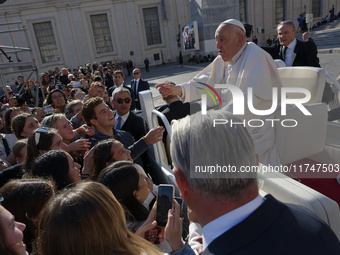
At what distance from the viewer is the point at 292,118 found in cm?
226

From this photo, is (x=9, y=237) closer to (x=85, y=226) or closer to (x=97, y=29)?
(x=85, y=226)

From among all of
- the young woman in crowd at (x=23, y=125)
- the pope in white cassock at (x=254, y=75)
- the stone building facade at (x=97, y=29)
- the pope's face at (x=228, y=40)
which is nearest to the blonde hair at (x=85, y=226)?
the pope in white cassock at (x=254, y=75)

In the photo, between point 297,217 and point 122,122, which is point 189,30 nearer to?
point 122,122

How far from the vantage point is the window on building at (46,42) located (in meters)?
24.7

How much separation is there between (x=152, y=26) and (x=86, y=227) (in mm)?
28427

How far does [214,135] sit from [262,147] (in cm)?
165

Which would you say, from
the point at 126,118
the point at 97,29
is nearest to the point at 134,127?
the point at 126,118

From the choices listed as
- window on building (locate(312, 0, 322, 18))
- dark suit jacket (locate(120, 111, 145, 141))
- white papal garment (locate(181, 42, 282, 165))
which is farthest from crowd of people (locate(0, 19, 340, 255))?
window on building (locate(312, 0, 322, 18))

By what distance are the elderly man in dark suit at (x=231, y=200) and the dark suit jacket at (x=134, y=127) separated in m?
2.41

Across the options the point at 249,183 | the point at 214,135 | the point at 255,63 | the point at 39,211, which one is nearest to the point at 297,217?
the point at 249,183

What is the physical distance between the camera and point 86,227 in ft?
3.30

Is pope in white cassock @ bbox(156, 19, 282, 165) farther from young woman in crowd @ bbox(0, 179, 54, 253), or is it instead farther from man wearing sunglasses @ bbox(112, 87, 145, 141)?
young woman in crowd @ bbox(0, 179, 54, 253)

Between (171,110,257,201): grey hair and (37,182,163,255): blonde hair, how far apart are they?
431 mm

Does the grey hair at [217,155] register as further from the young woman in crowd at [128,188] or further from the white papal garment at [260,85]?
the white papal garment at [260,85]
